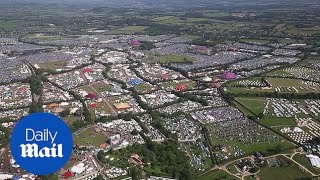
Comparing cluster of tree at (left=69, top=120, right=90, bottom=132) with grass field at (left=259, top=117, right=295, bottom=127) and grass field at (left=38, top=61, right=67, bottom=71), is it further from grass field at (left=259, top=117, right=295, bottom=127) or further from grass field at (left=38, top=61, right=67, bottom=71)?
grass field at (left=38, top=61, right=67, bottom=71)

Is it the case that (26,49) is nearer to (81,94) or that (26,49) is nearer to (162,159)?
(81,94)

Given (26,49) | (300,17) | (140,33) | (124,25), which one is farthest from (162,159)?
(300,17)

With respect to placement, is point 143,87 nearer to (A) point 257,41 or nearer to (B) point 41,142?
(A) point 257,41

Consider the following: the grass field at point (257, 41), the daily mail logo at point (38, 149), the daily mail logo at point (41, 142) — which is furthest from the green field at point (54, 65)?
the daily mail logo at point (38, 149)

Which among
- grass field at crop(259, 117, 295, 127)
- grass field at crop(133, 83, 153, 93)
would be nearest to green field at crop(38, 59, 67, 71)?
grass field at crop(133, 83, 153, 93)

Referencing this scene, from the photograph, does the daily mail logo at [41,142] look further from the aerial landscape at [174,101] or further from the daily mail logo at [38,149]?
the aerial landscape at [174,101]

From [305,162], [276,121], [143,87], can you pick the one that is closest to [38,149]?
[305,162]
